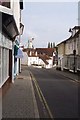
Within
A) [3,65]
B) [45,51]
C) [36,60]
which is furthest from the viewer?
[45,51]

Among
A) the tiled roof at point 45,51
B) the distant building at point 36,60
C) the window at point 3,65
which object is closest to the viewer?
the window at point 3,65

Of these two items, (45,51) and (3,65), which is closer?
(3,65)

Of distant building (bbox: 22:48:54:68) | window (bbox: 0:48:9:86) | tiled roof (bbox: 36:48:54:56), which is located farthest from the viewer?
tiled roof (bbox: 36:48:54:56)

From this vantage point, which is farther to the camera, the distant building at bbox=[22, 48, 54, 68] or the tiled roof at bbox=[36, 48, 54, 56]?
the tiled roof at bbox=[36, 48, 54, 56]

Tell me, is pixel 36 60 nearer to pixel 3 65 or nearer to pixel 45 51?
pixel 45 51

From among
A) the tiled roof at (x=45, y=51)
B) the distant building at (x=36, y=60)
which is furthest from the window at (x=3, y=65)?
the tiled roof at (x=45, y=51)

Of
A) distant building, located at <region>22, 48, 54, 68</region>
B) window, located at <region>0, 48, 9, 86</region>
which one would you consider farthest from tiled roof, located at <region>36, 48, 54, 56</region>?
window, located at <region>0, 48, 9, 86</region>

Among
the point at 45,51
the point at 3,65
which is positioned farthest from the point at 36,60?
the point at 3,65

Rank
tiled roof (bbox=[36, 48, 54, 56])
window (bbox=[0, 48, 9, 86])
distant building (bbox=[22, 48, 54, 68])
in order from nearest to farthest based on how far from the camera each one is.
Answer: window (bbox=[0, 48, 9, 86])
distant building (bbox=[22, 48, 54, 68])
tiled roof (bbox=[36, 48, 54, 56])

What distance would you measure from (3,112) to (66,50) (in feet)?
173

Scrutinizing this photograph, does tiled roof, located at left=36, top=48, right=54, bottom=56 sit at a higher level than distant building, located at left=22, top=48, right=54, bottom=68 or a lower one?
higher

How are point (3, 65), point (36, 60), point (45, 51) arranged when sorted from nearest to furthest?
point (3, 65), point (36, 60), point (45, 51)

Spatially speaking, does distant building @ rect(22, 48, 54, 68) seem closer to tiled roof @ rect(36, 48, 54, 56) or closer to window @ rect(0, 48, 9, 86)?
tiled roof @ rect(36, 48, 54, 56)

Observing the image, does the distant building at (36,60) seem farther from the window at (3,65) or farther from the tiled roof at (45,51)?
the window at (3,65)
